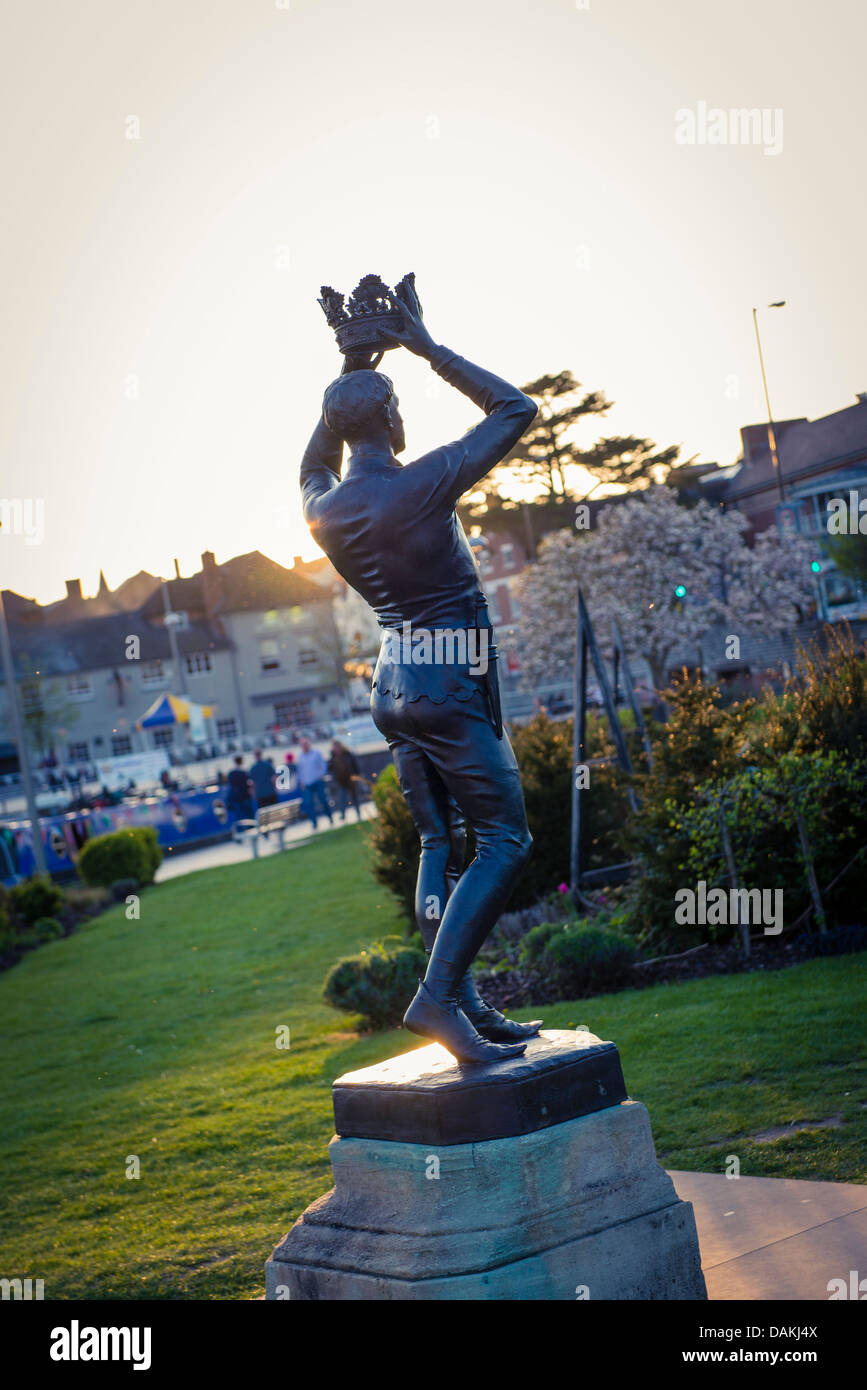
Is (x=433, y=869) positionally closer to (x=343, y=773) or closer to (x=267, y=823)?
(x=267, y=823)

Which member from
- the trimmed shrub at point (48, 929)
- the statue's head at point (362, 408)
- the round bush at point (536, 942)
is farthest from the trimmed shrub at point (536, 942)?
the trimmed shrub at point (48, 929)

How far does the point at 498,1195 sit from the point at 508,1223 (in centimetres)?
8

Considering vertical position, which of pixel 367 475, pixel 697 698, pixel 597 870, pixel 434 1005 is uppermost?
pixel 367 475

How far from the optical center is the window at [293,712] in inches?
2611

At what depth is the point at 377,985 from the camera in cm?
976

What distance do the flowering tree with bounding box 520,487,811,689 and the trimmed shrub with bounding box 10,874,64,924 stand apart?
24879mm

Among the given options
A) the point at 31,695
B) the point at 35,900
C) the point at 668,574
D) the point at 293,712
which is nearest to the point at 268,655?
the point at 293,712

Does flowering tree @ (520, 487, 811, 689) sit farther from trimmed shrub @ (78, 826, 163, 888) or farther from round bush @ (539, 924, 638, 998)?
round bush @ (539, 924, 638, 998)

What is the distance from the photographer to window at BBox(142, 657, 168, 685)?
66062 millimetres

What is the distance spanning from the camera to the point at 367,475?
4.36 m

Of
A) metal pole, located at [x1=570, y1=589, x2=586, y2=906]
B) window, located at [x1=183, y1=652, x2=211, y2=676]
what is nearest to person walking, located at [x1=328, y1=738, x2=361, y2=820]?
metal pole, located at [x1=570, y1=589, x2=586, y2=906]

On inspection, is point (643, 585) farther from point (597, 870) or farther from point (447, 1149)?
point (447, 1149)

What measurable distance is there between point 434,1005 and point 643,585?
41.1 m

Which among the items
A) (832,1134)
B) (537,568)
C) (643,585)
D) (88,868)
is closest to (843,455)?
(643,585)
